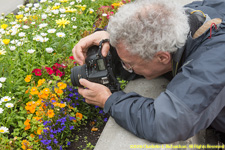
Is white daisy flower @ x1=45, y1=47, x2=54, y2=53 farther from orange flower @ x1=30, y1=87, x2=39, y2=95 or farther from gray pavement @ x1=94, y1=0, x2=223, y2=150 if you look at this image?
gray pavement @ x1=94, y1=0, x2=223, y2=150

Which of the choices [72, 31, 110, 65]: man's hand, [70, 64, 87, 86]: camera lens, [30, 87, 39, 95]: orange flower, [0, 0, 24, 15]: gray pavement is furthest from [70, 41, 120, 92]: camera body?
[0, 0, 24, 15]: gray pavement

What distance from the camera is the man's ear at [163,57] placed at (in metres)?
1.74

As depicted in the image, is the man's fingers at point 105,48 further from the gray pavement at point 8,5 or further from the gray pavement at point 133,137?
the gray pavement at point 8,5

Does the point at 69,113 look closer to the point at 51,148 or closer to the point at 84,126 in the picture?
the point at 84,126

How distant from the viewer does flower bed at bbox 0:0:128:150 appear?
2.04 metres

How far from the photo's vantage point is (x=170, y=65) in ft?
6.26

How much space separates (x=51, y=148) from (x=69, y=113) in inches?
15.9

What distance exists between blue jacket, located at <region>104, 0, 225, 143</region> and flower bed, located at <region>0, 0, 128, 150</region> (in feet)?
1.81

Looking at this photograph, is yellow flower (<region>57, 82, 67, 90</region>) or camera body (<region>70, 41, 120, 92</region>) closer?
camera body (<region>70, 41, 120, 92</region>)

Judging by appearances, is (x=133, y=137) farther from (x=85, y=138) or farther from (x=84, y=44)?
(x=84, y=44)

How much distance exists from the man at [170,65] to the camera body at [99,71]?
0.05 meters

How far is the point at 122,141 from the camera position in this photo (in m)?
1.79

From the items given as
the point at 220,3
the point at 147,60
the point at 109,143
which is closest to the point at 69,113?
the point at 109,143

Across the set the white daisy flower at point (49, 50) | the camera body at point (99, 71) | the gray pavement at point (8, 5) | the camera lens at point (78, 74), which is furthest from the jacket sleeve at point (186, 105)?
the gray pavement at point (8, 5)
